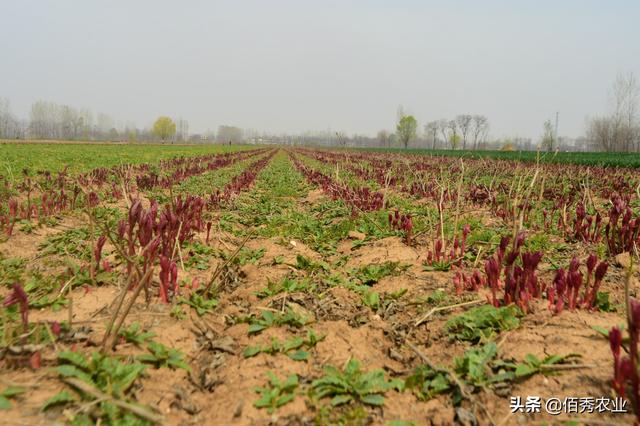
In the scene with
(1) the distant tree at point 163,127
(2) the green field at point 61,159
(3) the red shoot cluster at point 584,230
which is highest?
(1) the distant tree at point 163,127

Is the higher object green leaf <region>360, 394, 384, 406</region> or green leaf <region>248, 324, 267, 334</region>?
green leaf <region>248, 324, 267, 334</region>

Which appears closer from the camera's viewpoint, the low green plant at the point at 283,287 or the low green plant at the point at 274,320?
the low green plant at the point at 274,320

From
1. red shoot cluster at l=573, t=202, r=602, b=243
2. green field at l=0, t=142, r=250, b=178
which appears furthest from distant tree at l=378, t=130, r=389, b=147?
red shoot cluster at l=573, t=202, r=602, b=243

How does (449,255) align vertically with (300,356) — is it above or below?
above

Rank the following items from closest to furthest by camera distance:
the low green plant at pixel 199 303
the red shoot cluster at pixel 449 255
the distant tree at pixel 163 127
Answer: the low green plant at pixel 199 303 → the red shoot cluster at pixel 449 255 → the distant tree at pixel 163 127

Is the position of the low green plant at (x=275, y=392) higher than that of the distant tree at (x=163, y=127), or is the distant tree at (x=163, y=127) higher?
the distant tree at (x=163, y=127)

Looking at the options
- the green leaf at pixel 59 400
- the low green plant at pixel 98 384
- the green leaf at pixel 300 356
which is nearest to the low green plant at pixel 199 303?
the low green plant at pixel 98 384

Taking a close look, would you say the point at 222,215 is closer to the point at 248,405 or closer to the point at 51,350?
the point at 51,350

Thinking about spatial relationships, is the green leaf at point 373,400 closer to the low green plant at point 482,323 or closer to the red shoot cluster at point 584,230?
the low green plant at point 482,323

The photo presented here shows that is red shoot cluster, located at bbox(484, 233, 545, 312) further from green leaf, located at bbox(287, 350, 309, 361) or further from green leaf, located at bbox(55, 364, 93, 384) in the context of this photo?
green leaf, located at bbox(55, 364, 93, 384)

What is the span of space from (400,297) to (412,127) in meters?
115

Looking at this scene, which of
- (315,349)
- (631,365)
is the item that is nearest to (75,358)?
(315,349)

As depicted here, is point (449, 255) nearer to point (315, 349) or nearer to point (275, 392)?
point (315, 349)

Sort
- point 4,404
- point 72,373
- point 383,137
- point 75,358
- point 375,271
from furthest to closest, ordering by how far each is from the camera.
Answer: point 383,137 → point 375,271 → point 75,358 → point 72,373 → point 4,404
